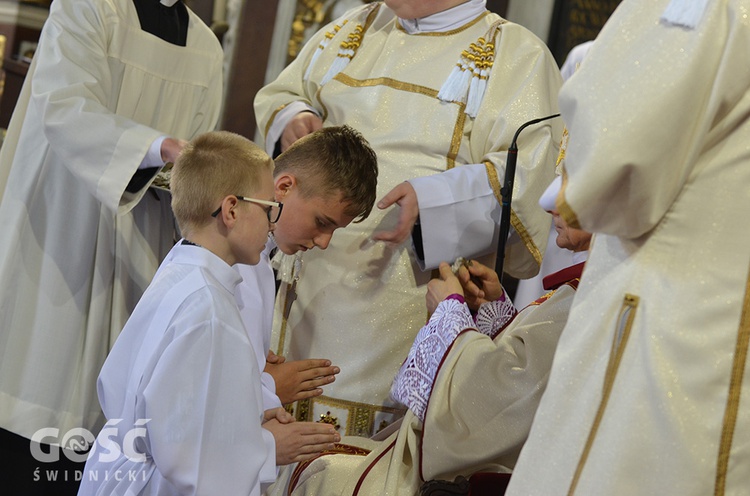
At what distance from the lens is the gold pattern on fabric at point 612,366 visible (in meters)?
1.91

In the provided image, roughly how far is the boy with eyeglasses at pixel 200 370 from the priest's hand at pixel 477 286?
825mm

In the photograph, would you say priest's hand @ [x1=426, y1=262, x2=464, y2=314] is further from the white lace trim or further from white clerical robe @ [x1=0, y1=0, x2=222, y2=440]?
white clerical robe @ [x1=0, y1=0, x2=222, y2=440]

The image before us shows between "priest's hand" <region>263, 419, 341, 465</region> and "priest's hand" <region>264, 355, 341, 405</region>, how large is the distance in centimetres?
36

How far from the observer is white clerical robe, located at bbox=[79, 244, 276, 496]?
2.43 metres

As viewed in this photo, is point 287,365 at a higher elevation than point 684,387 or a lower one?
lower

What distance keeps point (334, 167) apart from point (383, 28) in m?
1.03

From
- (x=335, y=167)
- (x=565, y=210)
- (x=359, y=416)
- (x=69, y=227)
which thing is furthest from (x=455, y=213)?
(x=565, y=210)

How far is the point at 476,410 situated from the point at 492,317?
1.77 ft

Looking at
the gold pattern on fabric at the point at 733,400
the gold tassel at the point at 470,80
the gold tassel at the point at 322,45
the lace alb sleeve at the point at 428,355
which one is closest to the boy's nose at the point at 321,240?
the lace alb sleeve at the point at 428,355

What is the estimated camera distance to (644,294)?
191 centimetres

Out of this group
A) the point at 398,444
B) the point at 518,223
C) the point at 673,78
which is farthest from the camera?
the point at 518,223

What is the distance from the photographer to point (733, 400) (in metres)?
1.85

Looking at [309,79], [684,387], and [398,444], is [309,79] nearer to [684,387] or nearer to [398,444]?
[398,444]

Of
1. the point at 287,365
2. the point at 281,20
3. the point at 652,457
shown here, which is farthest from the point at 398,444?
the point at 281,20
